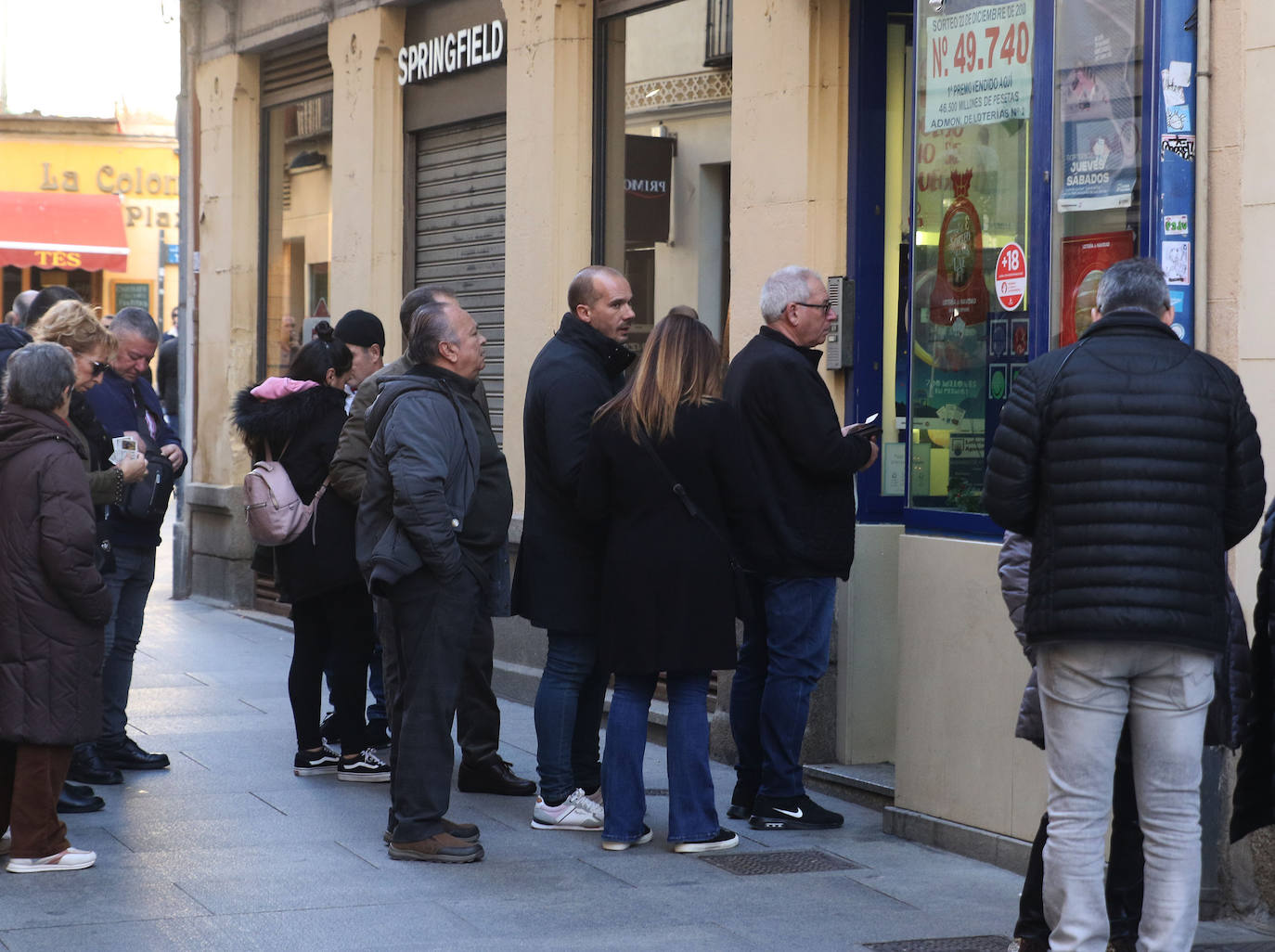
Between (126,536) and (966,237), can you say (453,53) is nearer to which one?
(126,536)

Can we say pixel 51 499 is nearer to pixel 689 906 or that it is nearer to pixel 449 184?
pixel 689 906

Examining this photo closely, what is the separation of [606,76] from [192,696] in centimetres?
387

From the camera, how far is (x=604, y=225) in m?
9.79

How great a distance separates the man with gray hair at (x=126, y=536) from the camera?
A: 7535 millimetres

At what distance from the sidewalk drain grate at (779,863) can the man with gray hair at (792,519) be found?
390 mm

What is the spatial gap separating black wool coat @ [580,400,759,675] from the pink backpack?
1.77 m

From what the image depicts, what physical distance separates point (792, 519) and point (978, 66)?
5.57 ft

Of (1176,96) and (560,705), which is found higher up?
(1176,96)

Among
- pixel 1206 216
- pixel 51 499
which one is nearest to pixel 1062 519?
pixel 1206 216

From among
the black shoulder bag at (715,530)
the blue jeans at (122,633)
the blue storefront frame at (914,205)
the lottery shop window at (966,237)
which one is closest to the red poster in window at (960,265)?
the lottery shop window at (966,237)

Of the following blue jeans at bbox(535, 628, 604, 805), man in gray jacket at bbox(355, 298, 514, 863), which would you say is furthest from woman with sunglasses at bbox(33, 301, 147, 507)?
blue jeans at bbox(535, 628, 604, 805)

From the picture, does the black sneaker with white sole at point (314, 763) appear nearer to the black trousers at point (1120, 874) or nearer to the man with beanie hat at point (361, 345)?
the man with beanie hat at point (361, 345)

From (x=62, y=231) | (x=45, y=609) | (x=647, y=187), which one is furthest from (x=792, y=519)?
(x=62, y=231)

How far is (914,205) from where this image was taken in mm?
6848
